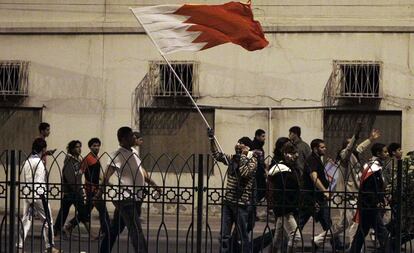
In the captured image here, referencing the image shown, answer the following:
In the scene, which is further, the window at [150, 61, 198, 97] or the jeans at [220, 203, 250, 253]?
the window at [150, 61, 198, 97]

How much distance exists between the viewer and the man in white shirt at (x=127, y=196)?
1183 centimetres

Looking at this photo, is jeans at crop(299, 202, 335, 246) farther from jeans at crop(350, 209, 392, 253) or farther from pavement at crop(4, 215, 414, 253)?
pavement at crop(4, 215, 414, 253)

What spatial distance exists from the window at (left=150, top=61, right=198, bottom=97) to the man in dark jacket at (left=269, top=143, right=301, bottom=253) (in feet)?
29.5

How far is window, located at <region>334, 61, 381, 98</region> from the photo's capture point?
22.6 meters

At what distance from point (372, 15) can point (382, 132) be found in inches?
84.6

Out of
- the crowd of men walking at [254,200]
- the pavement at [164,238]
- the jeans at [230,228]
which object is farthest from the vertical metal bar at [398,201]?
the pavement at [164,238]

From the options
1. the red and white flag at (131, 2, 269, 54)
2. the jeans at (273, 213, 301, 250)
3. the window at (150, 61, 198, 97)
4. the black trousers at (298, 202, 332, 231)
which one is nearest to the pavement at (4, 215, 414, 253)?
the jeans at (273, 213, 301, 250)

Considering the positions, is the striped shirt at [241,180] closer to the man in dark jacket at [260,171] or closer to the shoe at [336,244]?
the man in dark jacket at [260,171]

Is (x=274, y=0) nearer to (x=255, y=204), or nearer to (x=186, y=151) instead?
Result: (x=186, y=151)

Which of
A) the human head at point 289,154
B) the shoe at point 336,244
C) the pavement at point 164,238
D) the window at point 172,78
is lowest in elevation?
the pavement at point 164,238

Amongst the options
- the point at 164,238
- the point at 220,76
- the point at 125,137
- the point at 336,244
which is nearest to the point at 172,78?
the point at 220,76

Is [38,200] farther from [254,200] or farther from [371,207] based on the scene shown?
[371,207]

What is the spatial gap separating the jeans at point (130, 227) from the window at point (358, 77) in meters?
9.84

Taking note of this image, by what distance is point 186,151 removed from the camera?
23.3m
